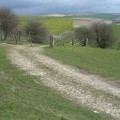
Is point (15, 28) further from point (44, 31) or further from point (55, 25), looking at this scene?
point (55, 25)

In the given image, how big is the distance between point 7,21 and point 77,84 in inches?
2352

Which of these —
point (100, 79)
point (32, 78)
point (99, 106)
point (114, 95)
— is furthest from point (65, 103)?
point (100, 79)

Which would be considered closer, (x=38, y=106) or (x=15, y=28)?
(x=38, y=106)

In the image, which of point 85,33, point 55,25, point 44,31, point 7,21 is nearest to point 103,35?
point 85,33

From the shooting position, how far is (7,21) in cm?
7875

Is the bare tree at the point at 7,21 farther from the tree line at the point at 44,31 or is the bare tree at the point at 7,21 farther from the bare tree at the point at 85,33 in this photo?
the bare tree at the point at 85,33

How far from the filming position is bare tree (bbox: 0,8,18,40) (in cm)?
7806

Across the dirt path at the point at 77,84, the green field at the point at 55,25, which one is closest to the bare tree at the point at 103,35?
the green field at the point at 55,25

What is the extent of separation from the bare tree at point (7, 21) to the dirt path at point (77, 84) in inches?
1966

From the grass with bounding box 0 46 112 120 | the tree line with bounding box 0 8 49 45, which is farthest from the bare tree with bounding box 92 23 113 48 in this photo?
the grass with bounding box 0 46 112 120

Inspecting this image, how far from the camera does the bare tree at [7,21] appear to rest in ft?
256

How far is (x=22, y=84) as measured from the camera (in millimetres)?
19594

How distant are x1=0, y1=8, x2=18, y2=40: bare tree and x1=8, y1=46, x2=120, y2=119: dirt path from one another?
164ft

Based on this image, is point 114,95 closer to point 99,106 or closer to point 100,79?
point 99,106
